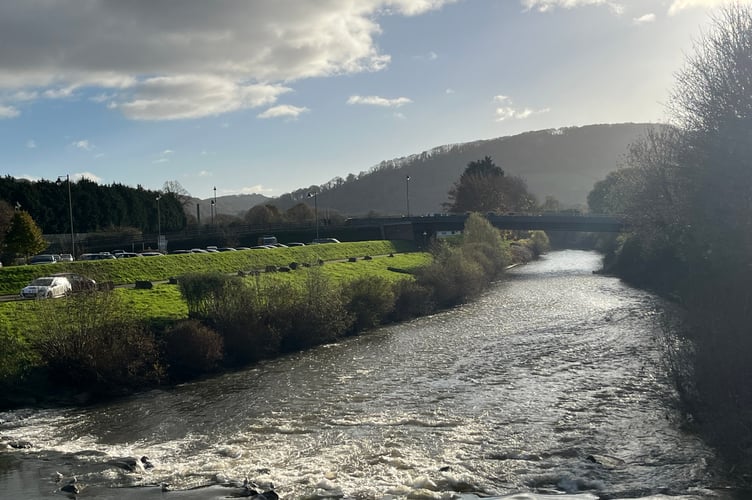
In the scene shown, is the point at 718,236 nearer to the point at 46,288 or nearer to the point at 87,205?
the point at 46,288

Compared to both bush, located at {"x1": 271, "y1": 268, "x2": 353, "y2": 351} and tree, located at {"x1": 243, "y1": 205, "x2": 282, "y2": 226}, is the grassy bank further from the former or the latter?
tree, located at {"x1": 243, "y1": 205, "x2": 282, "y2": 226}

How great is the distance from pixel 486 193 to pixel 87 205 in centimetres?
7252

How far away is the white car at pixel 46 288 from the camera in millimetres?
36375

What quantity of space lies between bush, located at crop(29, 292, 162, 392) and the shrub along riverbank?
44 mm

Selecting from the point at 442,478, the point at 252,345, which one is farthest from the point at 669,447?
the point at 252,345

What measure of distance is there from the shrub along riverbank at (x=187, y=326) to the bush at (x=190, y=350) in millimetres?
49

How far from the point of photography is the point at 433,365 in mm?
31703

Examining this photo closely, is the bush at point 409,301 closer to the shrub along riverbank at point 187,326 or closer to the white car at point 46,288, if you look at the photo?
the shrub along riverbank at point 187,326

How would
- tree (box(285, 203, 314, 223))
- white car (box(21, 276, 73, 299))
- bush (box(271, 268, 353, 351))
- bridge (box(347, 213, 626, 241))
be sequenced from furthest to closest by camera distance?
tree (box(285, 203, 314, 223))
bridge (box(347, 213, 626, 241))
bush (box(271, 268, 353, 351))
white car (box(21, 276, 73, 299))

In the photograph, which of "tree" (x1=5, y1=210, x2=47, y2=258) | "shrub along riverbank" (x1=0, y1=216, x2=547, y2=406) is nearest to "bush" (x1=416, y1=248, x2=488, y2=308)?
"shrub along riverbank" (x1=0, y1=216, x2=547, y2=406)

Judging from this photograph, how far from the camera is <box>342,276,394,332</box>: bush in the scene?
42.7 meters

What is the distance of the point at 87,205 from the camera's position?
102562 mm

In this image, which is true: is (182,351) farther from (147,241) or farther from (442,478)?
(147,241)

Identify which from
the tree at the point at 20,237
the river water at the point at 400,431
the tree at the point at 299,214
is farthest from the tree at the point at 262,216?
the river water at the point at 400,431
